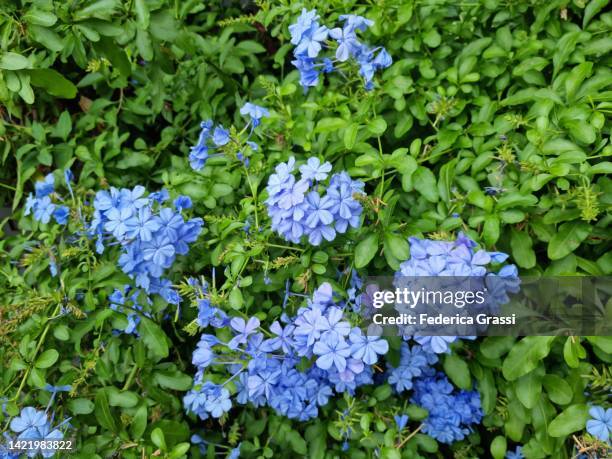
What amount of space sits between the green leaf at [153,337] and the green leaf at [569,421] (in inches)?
36.7

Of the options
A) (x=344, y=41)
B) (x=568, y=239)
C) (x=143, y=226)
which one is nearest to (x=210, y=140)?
(x=143, y=226)

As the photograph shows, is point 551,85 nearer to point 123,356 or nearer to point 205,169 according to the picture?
point 205,169

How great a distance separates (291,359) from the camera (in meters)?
1.44

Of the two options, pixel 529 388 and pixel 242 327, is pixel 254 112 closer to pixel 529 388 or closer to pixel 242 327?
pixel 242 327

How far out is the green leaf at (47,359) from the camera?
4.70ft

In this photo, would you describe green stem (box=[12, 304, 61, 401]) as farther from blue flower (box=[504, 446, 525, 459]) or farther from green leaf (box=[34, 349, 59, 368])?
blue flower (box=[504, 446, 525, 459])

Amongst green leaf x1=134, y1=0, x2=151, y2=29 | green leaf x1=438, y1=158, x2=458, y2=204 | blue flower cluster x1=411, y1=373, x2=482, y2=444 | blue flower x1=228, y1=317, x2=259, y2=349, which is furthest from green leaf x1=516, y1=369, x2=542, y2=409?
green leaf x1=134, y1=0, x2=151, y2=29

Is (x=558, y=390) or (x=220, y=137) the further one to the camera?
(x=220, y=137)

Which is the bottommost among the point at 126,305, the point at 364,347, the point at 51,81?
the point at 126,305

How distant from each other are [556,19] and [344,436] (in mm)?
1270

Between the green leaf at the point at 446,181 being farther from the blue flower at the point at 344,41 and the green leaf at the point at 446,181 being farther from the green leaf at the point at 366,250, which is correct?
the blue flower at the point at 344,41

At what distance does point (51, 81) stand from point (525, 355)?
1.27 metres

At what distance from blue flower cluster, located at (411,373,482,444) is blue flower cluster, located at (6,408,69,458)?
0.94 metres

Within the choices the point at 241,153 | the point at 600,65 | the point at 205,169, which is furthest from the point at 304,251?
the point at 600,65
